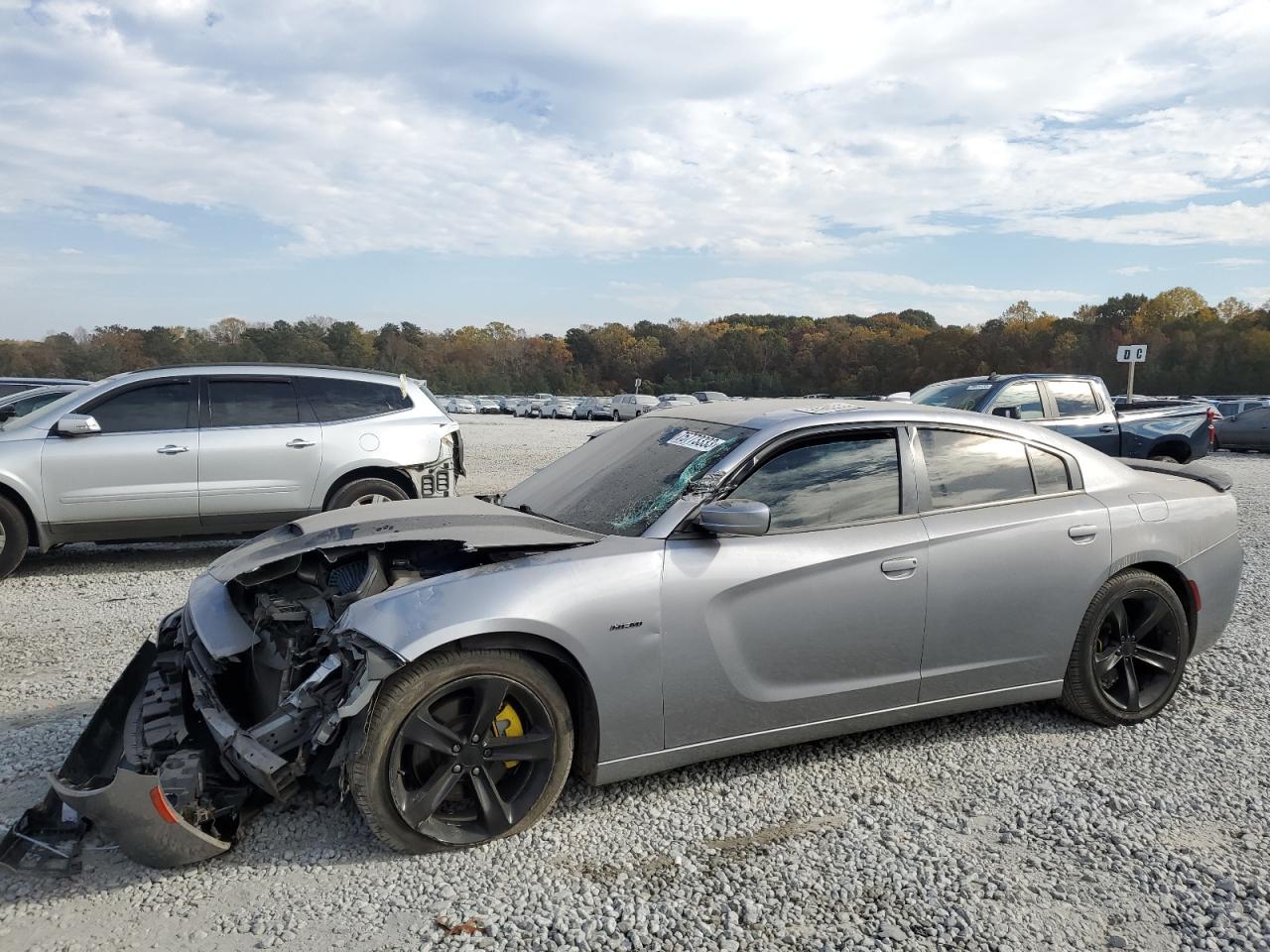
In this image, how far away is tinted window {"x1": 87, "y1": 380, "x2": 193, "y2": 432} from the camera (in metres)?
7.75

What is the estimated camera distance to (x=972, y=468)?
13.3 feet

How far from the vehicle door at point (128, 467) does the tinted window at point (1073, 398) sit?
407 inches

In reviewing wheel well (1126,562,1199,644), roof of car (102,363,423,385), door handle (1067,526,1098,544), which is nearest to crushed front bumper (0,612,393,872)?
door handle (1067,526,1098,544)

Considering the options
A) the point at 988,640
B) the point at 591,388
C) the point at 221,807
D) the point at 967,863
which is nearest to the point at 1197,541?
the point at 988,640

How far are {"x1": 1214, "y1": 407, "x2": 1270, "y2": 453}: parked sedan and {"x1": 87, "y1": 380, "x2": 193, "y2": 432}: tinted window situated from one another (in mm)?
23712

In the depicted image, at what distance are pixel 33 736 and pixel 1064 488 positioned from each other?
16.0ft

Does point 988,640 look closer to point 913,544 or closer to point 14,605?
point 913,544

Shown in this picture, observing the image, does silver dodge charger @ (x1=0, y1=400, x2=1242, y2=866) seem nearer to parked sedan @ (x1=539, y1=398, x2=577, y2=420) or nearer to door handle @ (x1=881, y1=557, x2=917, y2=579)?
door handle @ (x1=881, y1=557, x2=917, y2=579)

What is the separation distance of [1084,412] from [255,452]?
10.3m

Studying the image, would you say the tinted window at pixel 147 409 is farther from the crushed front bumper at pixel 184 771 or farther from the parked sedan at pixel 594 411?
the parked sedan at pixel 594 411

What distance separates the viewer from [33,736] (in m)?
4.04

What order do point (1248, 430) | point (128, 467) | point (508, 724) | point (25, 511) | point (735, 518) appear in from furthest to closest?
point (1248, 430) < point (128, 467) < point (25, 511) < point (735, 518) < point (508, 724)

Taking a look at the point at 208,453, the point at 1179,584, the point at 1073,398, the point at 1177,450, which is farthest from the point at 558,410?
the point at 1179,584

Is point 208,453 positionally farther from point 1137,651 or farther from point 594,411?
point 594,411
